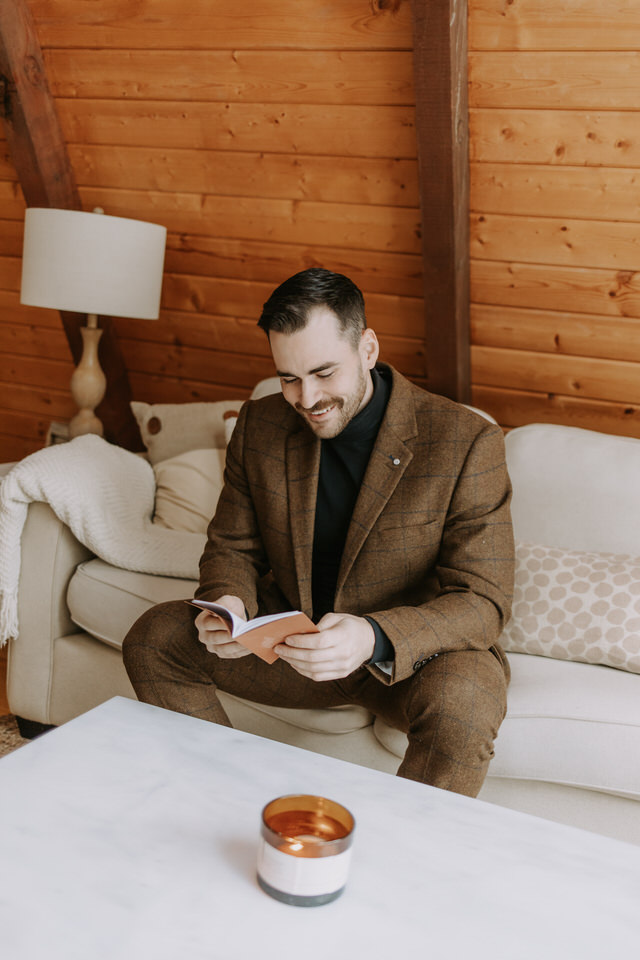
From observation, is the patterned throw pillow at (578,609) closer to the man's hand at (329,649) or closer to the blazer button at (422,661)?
the blazer button at (422,661)

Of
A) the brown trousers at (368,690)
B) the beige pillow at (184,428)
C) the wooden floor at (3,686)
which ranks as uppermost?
the beige pillow at (184,428)

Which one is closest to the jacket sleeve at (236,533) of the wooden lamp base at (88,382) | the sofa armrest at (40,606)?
the sofa armrest at (40,606)

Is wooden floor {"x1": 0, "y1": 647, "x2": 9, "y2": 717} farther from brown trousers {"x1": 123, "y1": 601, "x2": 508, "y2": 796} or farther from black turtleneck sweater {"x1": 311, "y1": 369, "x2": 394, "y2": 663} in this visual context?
black turtleneck sweater {"x1": 311, "y1": 369, "x2": 394, "y2": 663}

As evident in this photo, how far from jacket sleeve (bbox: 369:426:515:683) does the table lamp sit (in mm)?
1237

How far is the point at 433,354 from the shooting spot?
238 cm

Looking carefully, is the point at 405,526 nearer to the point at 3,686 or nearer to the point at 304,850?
the point at 304,850

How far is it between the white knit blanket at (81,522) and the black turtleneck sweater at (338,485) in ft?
1.31

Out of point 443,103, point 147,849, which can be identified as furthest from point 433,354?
point 147,849

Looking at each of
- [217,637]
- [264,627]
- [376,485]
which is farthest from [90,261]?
[264,627]

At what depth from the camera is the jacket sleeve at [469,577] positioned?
1418 millimetres

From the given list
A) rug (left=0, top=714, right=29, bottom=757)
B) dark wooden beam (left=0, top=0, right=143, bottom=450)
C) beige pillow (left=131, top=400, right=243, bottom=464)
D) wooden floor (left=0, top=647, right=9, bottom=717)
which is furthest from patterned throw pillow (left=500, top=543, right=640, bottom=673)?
dark wooden beam (left=0, top=0, right=143, bottom=450)

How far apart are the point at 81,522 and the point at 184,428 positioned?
2.06 feet

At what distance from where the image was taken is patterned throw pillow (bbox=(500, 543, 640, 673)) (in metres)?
1.69

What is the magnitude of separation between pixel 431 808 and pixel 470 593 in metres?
0.48
